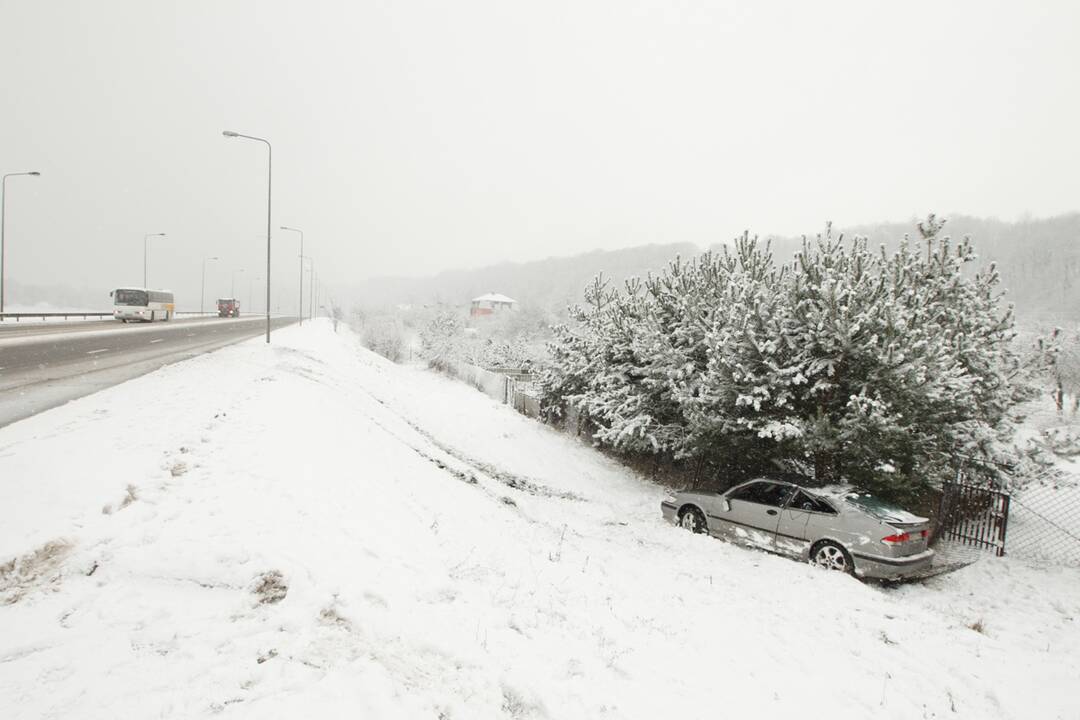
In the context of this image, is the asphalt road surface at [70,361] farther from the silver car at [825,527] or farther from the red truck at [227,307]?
the red truck at [227,307]

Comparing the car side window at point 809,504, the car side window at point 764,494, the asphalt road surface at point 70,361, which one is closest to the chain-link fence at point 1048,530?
the car side window at point 809,504

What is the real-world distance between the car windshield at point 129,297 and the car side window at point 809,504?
4365 cm

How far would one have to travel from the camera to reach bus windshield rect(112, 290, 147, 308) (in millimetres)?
37469

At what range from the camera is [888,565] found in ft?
24.5

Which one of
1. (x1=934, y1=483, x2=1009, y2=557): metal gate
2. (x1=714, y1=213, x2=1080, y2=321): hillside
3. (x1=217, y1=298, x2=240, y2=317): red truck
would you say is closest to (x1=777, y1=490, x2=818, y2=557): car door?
(x1=934, y1=483, x2=1009, y2=557): metal gate

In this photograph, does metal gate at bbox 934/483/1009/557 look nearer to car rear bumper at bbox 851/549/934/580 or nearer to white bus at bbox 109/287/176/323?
car rear bumper at bbox 851/549/934/580

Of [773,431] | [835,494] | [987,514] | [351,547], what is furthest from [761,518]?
[351,547]

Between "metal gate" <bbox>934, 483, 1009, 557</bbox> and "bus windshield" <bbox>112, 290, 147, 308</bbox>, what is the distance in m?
45.4

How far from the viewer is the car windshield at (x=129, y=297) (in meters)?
37.5

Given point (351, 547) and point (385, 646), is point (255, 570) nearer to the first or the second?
point (351, 547)

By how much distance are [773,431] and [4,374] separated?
16.9m

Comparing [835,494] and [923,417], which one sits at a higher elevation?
[923,417]

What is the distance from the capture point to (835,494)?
27.5 feet

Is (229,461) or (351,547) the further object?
(229,461)
